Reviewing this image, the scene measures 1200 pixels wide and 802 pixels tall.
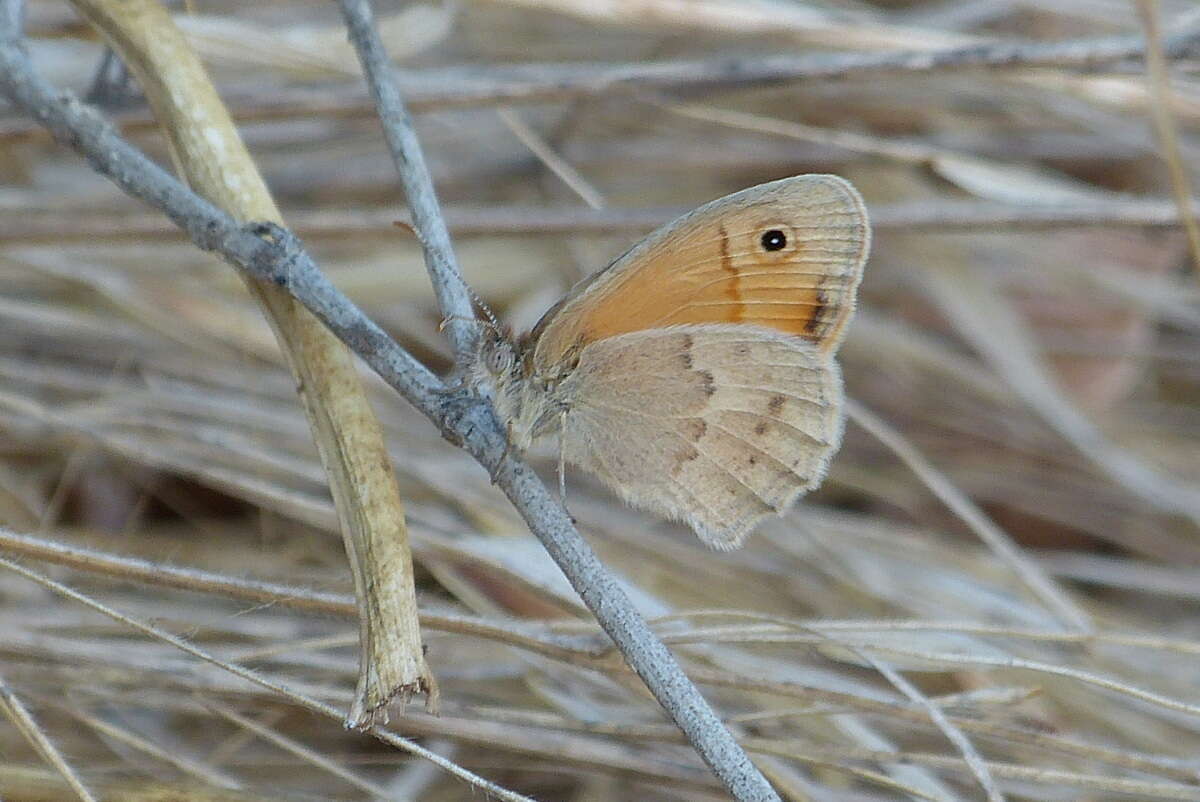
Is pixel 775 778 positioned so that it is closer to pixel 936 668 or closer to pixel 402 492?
pixel 936 668

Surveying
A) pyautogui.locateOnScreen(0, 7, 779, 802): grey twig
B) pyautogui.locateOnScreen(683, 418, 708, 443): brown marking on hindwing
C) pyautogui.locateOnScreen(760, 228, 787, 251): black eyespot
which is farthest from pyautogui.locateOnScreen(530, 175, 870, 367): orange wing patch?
pyautogui.locateOnScreen(0, 7, 779, 802): grey twig

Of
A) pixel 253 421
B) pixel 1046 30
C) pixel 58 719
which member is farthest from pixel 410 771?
pixel 1046 30

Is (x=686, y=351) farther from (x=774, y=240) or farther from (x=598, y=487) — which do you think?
(x=598, y=487)

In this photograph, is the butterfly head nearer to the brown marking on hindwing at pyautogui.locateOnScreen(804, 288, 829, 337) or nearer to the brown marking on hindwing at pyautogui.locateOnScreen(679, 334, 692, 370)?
the brown marking on hindwing at pyautogui.locateOnScreen(679, 334, 692, 370)

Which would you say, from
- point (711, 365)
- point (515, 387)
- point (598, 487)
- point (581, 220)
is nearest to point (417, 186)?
point (515, 387)

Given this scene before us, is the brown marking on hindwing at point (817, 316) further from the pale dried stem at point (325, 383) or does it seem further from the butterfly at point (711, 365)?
the pale dried stem at point (325, 383)
